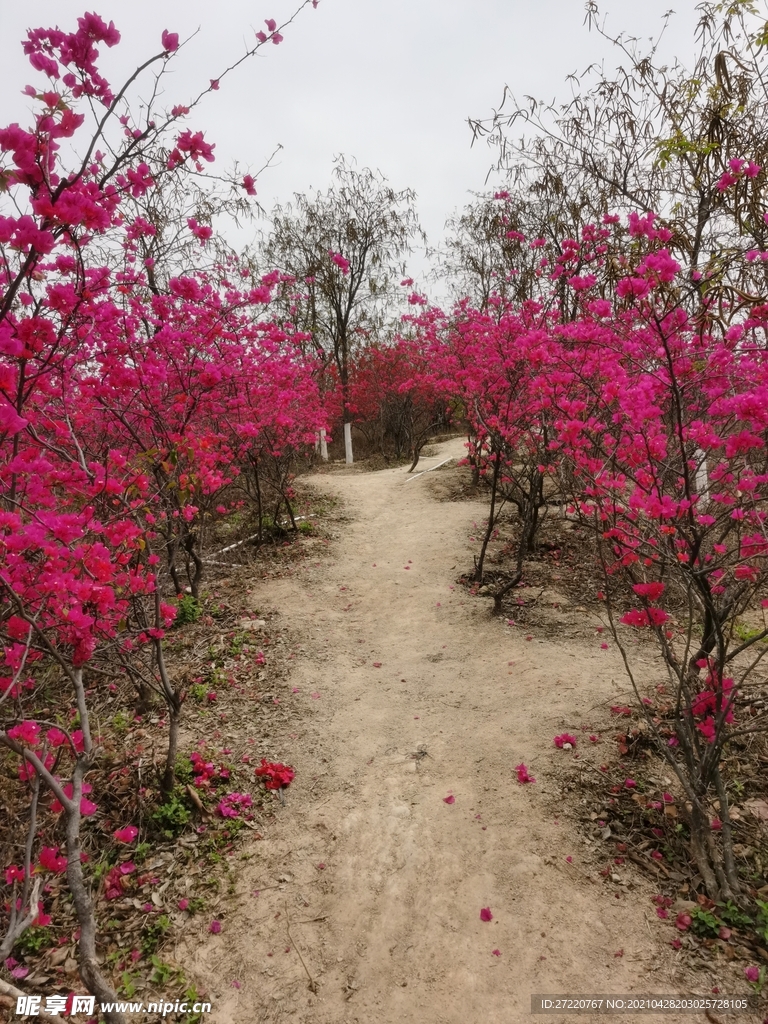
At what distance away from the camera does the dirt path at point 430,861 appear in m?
2.32

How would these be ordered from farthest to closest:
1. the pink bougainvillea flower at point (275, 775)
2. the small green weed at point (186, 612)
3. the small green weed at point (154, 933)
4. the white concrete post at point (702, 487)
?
the small green weed at point (186, 612) → the pink bougainvillea flower at point (275, 775) → the white concrete post at point (702, 487) → the small green weed at point (154, 933)

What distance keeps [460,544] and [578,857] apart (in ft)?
17.8

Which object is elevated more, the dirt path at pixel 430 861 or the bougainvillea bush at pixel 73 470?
the bougainvillea bush at pixel 73 470

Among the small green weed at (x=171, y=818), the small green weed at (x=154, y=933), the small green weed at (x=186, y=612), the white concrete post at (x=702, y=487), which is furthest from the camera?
the small green weed at (x=186, y=612)

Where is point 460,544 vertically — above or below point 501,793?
above

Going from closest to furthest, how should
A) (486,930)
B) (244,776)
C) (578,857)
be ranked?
1. (486,930)
2. (578,857)
3. (244,776)

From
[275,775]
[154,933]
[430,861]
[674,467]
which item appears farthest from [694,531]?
[154,933]

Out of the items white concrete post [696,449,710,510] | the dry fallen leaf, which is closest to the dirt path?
the dry fallen leaf

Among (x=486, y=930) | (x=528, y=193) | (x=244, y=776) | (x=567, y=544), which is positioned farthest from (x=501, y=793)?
(x=528, y=193)

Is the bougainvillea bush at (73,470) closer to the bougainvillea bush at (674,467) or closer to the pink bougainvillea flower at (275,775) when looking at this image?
the pink bougainvillea flower at (275,775)

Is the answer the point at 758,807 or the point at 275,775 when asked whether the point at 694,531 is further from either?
the point at 275,775

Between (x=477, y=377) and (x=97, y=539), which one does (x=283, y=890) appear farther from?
(x=477, y=377)

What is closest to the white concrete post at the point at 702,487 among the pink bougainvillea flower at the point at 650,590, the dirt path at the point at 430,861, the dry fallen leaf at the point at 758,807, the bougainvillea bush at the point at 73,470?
the pink bougainvillea flower at the point at 650,590

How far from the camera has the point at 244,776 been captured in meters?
3.73
